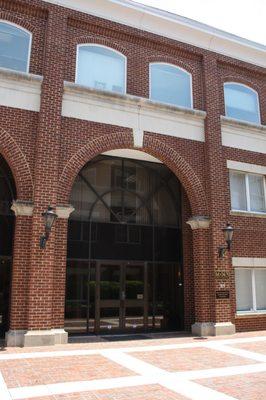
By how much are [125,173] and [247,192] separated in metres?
4.60

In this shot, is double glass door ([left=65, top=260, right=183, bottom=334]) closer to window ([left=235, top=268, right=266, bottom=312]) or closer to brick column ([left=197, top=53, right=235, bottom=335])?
brick column ([left=197, top=53, right=235, bottom=335])

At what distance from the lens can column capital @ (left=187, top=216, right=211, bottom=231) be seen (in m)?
13.6

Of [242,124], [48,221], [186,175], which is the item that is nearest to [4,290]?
[48,221]

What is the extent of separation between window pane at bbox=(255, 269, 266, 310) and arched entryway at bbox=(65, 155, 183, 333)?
2728mm

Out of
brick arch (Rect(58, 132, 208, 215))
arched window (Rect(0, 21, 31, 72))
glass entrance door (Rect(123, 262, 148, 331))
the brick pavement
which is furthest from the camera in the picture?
glass entrance door (Rect(123, 262, 148, 331))

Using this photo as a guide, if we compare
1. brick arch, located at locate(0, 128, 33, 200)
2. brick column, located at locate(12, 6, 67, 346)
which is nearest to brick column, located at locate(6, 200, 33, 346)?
brick column, located at locate(12, 6, 67, 346)

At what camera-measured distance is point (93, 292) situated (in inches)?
511

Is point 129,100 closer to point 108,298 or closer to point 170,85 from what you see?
point 170,85

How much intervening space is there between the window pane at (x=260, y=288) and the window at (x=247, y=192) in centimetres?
230

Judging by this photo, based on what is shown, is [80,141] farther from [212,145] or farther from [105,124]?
[212,145]

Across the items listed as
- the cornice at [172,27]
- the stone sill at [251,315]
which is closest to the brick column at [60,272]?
the stone sill at [251,315]

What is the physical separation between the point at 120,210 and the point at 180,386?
7691mm

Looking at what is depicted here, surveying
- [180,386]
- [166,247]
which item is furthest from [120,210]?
[180,386]

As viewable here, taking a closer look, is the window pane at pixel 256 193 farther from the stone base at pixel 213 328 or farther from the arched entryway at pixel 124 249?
the stone base at pixel 213 328
